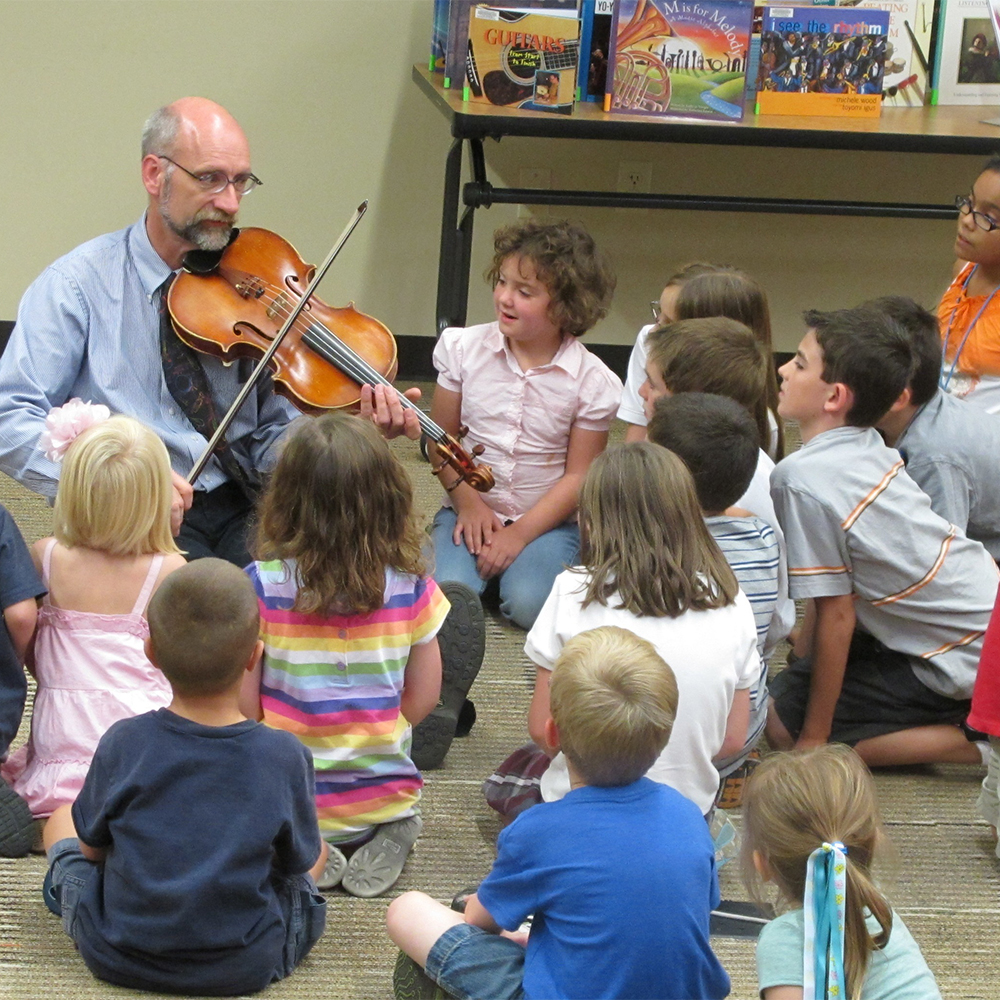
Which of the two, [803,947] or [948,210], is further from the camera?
[948,210]

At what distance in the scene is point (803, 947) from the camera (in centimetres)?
117

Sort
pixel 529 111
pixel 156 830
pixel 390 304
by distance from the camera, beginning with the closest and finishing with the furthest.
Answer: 1. pixel 156 830
2. pixel 529 111
3. pixel 390 304

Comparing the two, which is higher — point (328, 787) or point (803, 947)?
point (803, 947)

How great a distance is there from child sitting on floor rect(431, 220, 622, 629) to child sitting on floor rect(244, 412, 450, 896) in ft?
2.38

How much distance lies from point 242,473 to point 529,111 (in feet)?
4.19

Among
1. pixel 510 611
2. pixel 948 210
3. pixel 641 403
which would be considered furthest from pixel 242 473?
pixel 948 210

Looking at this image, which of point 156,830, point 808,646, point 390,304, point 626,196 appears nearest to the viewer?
point 156,830

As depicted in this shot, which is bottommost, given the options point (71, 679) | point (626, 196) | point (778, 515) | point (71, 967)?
point (71, 967)

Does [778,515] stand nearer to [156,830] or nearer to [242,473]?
[242,473]

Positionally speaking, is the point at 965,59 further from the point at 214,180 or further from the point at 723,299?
the point at 214,180

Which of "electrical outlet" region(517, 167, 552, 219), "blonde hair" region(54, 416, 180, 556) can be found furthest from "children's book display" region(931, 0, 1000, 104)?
"blonde hair" region(54, 416, 180, 556)

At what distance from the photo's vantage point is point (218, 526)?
2217 mm

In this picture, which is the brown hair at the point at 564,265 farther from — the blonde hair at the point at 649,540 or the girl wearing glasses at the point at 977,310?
the blonde hair at the point at 649,540

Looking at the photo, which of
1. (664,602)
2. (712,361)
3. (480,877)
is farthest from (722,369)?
(480,877)
